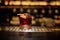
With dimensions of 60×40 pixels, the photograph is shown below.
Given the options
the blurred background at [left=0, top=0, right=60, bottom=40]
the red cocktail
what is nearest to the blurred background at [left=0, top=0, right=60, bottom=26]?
the blurred background at [left=0, top=0, right=60, bottom=40]

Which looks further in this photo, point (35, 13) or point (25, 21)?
point (35, 13)

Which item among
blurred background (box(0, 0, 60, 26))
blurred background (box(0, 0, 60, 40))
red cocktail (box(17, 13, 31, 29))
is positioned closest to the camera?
blurred background (box(0, 0, 60, 40))

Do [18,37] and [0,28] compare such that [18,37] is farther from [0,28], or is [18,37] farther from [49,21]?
[49,21]

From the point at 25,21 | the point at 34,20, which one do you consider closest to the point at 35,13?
the point at 34,20

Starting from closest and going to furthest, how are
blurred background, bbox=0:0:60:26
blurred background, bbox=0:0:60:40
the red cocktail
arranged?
blurred background, bbox=0:0:60:40
the red cocktail
blurred background, bbox=0:0:60:26

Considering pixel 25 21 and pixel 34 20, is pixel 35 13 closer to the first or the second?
pixel 34 20

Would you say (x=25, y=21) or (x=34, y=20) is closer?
(x=25, y=21)

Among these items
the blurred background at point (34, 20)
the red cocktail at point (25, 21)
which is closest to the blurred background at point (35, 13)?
the blurred background at point (34, 20)

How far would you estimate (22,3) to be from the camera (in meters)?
1.34

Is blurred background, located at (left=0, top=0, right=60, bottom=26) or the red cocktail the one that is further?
blurred background, located at (left=0, top=0, right=60, bottom=26)

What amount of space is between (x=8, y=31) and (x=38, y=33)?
0.74ft

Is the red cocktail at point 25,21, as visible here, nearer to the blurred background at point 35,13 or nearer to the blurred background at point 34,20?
the blurred background at point 34,20

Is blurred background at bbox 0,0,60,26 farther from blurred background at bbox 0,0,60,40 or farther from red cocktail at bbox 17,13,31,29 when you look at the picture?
red cocktail at bbox 17,13,31,29

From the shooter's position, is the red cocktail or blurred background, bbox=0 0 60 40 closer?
blurred background, bbox=0 0 60 40
